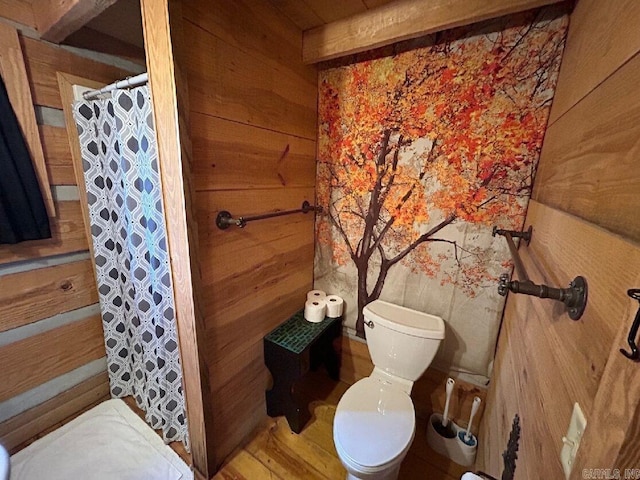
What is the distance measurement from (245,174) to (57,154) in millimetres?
1028

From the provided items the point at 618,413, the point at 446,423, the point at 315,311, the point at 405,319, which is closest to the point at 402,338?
the point at 405,319

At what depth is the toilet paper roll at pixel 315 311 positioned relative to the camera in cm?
164

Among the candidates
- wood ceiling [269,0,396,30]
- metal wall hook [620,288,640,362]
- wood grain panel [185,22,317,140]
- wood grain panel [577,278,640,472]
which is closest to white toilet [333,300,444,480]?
wood grain panel [577,278,640,472]

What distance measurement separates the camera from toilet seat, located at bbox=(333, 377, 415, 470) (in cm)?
107

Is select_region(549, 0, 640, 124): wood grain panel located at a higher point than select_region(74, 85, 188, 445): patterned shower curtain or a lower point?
higher

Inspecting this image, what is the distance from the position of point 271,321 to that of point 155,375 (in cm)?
68

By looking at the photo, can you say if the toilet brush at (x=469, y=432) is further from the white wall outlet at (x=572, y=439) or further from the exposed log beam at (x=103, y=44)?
the exposed log beam at (x=103, y=44)

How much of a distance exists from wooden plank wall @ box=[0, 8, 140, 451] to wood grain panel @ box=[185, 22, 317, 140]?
0.93 metres

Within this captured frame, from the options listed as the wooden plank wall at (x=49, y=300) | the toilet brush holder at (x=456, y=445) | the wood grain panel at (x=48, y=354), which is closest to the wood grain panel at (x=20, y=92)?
the wooden plank wall at (x=49, y=300)

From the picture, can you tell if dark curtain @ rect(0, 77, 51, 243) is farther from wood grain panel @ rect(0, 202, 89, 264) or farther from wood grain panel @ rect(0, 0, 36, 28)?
wood grain panel @ rect(0, 0, 36, 28)

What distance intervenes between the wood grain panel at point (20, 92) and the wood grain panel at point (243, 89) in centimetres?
90

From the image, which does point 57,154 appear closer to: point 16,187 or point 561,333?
point 16,187

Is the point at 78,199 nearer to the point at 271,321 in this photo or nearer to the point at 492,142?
the point at 271,321

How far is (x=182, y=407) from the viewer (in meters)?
1.38
